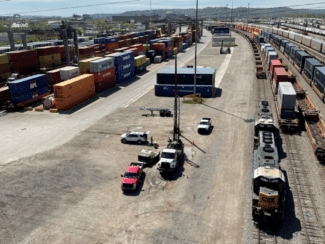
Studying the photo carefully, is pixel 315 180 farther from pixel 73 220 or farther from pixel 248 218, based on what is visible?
pixel 73 220

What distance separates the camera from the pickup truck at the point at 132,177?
2417cm

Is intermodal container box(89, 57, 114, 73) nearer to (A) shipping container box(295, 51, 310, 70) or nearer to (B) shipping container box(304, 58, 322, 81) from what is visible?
(B) shipping container box(304, 58, 322, 81)

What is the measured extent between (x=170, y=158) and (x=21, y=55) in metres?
51.2

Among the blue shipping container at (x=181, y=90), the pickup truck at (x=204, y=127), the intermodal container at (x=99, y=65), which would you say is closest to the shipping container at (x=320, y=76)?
the blue shipping container at (x=181, y=90)

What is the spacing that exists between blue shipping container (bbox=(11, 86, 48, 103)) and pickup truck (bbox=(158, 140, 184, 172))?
Answer: 109 ft

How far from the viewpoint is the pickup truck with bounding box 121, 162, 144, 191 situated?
79.3 feet

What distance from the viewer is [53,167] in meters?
28.8

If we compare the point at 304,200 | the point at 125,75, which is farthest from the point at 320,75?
the point at 125,75

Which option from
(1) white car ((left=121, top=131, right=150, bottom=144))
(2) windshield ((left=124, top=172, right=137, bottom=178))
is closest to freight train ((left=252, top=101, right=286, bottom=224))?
(2) windshield ((left=124, top=172, right=137, bottom=178))

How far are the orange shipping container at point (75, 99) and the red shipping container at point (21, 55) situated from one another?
20556 millimetres

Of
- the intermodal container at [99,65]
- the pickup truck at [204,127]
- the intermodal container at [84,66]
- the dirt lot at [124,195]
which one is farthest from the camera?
the intermodal container at [84,66]

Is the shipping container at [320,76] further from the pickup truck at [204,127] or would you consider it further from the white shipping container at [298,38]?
the white shipping container at [298,38]

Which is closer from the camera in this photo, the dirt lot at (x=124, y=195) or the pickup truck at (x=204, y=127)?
the dirt lot at (x=124, y=195)

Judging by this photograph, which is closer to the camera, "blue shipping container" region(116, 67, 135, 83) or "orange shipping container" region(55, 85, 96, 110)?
"orange shipping container" region(55, 85, 96, 110)
